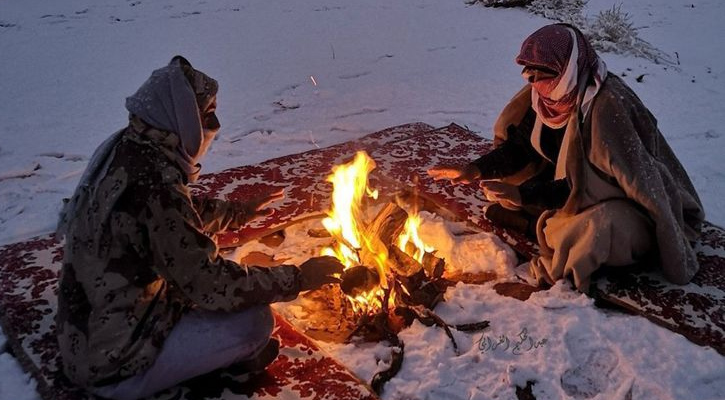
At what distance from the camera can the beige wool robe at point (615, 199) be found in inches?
131

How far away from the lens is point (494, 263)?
12.5ft

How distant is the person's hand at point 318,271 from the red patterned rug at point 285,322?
0.42 meters

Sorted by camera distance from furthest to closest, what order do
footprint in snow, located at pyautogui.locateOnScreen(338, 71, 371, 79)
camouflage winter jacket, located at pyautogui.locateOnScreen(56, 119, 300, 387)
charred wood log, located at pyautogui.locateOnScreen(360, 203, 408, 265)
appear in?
footprint in snow, located at pyautogui.locateOnScreen(338, 71, 371, 79)
charred wood log, located at pyautogui.locateOnScreen(360, 203, 408, 265)
camouflage winter jacket, located at pyautogui.locateOnScreen(56, 119, 300, 387)

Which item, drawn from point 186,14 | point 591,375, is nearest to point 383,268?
point 591,375

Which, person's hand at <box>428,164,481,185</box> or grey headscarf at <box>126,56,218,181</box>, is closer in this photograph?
grey headscarf at <box>126,56,218,181</box>

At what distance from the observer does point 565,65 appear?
3.37m

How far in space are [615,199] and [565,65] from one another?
734mm

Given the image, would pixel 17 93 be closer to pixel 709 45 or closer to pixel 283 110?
pixel 283 110

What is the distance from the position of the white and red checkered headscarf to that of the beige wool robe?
0.07 meters

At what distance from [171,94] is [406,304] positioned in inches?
63.0

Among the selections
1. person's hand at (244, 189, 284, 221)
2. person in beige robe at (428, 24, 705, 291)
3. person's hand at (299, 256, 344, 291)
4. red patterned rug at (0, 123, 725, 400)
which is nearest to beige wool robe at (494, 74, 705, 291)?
person in beige robe at (428, 24, 705, 291)

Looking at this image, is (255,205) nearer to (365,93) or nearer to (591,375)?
(591,375)

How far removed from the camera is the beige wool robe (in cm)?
332

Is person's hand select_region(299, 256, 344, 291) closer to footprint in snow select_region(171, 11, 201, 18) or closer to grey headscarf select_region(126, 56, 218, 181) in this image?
grey headscarf select_region(126, 56, 218, 181)
